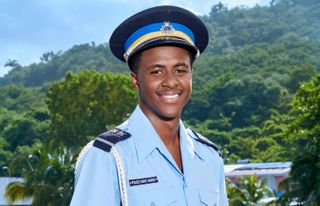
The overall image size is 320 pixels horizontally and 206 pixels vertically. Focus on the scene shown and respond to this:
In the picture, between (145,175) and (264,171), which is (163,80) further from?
(264,171)

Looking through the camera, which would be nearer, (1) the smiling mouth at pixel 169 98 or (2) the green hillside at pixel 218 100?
(1) the smiling mouth at pixel 169 98

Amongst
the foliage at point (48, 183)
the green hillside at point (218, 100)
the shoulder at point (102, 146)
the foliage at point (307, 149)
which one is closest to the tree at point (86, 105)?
the green hillside at point (218, 100)

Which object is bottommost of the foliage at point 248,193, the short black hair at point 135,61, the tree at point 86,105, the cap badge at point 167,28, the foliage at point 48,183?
the foliage at point 248,193

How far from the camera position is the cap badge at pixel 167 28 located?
8.38 feet

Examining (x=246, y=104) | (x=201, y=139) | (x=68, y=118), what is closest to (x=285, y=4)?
(x=246, y=104)

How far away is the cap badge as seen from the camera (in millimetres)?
2555

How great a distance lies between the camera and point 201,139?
2.82m

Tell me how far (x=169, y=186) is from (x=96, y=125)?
4203 centimetres

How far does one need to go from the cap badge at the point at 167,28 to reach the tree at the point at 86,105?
135 feet

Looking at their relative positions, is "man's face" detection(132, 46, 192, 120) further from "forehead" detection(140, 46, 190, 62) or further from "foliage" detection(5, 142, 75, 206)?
"foliage" detection(5, 142, 75, 206)

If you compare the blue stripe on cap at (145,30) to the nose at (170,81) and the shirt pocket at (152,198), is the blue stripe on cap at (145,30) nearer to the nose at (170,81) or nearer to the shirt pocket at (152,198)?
the nose at (170,81)

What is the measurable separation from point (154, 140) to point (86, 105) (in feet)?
141

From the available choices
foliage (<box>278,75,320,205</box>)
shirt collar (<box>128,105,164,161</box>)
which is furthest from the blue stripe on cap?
foliage (<box>278,75,320,205</box>)

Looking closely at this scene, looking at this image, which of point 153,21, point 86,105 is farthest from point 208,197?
point 86,105
